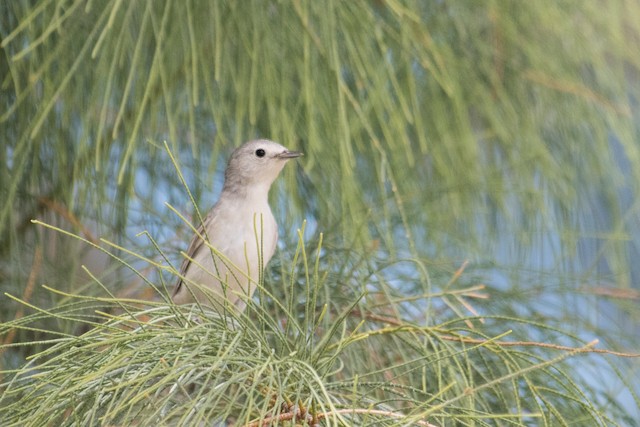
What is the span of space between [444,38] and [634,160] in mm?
340

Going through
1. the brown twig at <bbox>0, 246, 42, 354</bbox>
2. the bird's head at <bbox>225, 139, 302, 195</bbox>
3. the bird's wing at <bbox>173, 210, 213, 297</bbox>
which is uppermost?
the bird's head at <bbox>225, 139, 302, 195</bbox>

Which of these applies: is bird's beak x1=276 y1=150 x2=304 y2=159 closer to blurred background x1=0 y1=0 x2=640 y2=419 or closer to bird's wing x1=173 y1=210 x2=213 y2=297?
blurred background x1=0 y1=0 x2=640 y2=419

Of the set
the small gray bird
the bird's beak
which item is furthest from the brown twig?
the bird's beak

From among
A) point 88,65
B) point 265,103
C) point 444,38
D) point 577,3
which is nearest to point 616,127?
point 577,3

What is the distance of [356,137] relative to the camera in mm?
1471

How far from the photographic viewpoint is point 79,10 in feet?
4.43

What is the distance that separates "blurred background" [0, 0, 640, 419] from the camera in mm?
1288

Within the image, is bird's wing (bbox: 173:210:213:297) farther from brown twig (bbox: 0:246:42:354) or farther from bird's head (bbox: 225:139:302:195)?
brown twig (bbox: 0:246:42:354)

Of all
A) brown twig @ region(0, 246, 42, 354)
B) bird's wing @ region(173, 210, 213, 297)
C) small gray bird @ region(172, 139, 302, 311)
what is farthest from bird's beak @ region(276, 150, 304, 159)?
brown twig @ region(0, 246, 42, 354)

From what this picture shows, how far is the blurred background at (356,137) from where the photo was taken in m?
1.29

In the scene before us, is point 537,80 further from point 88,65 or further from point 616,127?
point 88,65

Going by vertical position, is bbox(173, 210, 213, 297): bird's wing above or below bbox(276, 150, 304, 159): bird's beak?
below

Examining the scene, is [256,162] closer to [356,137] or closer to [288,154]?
[288,154]

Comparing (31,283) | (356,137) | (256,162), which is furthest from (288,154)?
(31,283)
